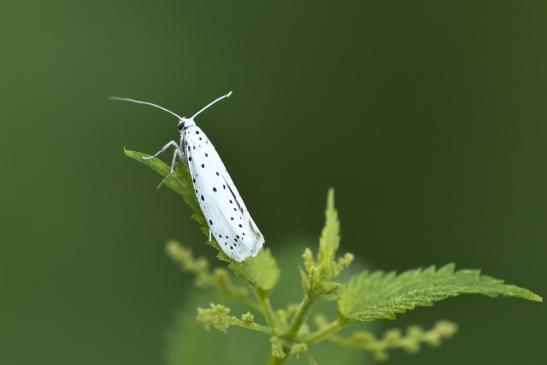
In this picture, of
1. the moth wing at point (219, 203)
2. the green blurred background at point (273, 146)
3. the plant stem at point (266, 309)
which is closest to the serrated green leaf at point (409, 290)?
the plant stem at point (266, 309)

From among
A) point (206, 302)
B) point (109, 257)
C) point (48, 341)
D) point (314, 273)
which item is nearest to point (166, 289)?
point (109, 257)

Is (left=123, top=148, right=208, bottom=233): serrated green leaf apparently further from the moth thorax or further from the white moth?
the moth thorax

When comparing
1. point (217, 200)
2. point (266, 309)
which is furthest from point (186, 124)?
point (266, 309)

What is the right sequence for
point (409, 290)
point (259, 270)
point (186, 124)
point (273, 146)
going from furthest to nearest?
1. point (273, 146)
2. point (186, 124)
3. point (259, 270)
4. point (409, 290)

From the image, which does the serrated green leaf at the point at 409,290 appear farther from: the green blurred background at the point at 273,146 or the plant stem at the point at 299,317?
the green blurred background at the point at 273,146

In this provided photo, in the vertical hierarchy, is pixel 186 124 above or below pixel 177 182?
above

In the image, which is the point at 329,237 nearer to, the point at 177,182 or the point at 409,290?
the point at 409,290
